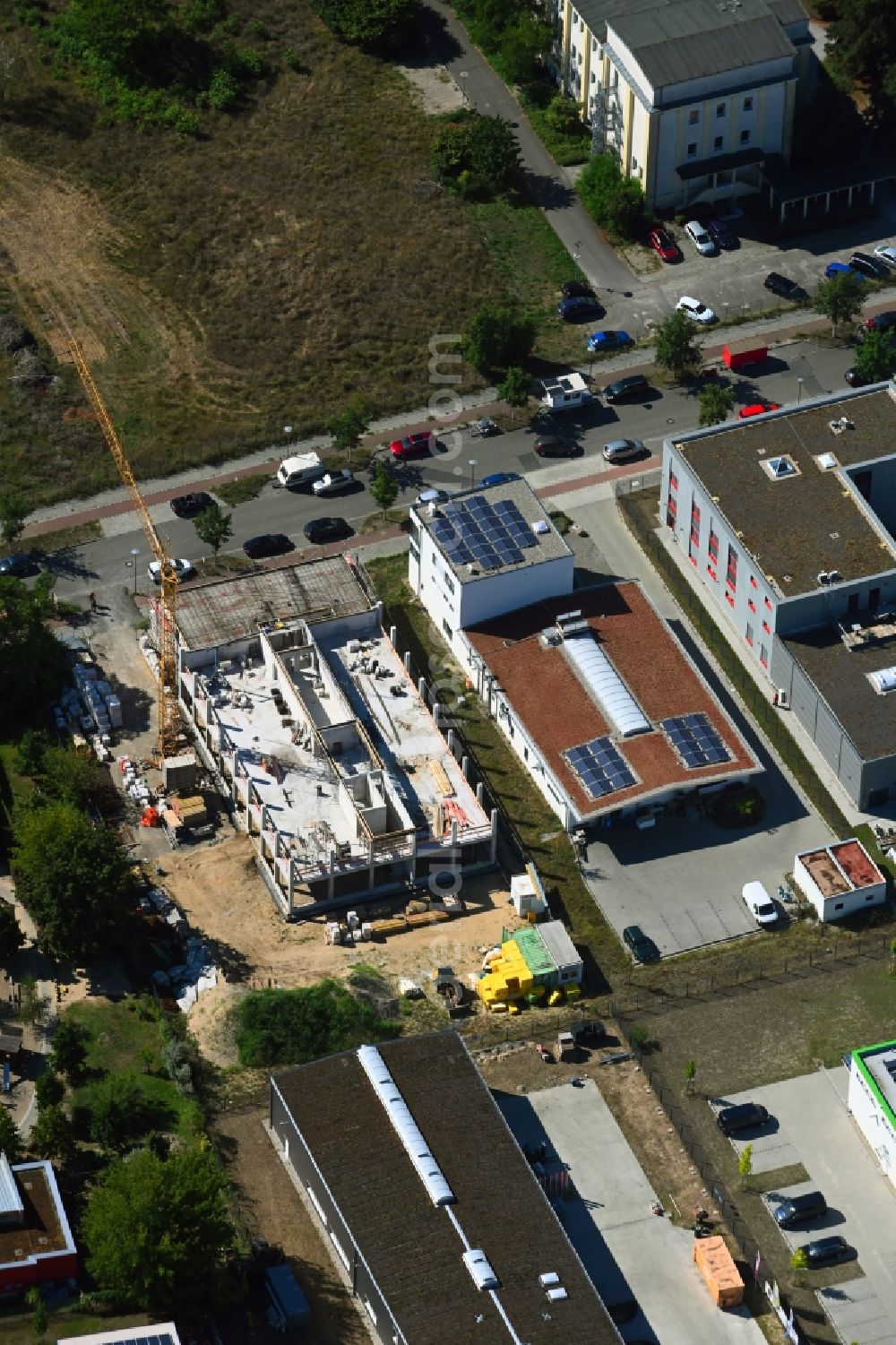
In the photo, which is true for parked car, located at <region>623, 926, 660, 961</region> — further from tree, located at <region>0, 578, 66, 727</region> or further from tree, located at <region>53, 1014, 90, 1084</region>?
tree, located at <region>0, 578, 66, 727</region>

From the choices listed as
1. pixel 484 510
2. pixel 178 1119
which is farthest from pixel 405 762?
pixel 178 1119

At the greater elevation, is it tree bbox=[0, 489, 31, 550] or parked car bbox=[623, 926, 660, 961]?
tree bbox=[0, 489, 31, 550]

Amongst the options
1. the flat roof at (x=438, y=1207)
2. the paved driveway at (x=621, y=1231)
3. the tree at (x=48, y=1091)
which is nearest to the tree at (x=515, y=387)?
the flat roof at (x=438, y=1207)

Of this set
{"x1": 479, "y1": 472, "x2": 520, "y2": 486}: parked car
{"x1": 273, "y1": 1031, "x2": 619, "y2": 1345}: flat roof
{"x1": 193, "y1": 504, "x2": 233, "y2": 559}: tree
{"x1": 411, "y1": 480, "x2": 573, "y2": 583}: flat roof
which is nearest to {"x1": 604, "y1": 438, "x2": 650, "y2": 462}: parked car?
{"x1": 479, "y1": 472, "x2": 520, "y2": 486}: parked car

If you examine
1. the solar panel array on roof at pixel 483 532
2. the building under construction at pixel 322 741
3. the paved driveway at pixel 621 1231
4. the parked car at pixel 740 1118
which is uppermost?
the solar panel array on roof at pixel 483 532

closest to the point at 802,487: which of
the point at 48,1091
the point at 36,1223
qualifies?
the point at 48,1091

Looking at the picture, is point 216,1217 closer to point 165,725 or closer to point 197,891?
point 197,891

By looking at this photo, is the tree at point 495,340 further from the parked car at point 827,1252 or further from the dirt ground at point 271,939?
the parked car at point 827,1252
